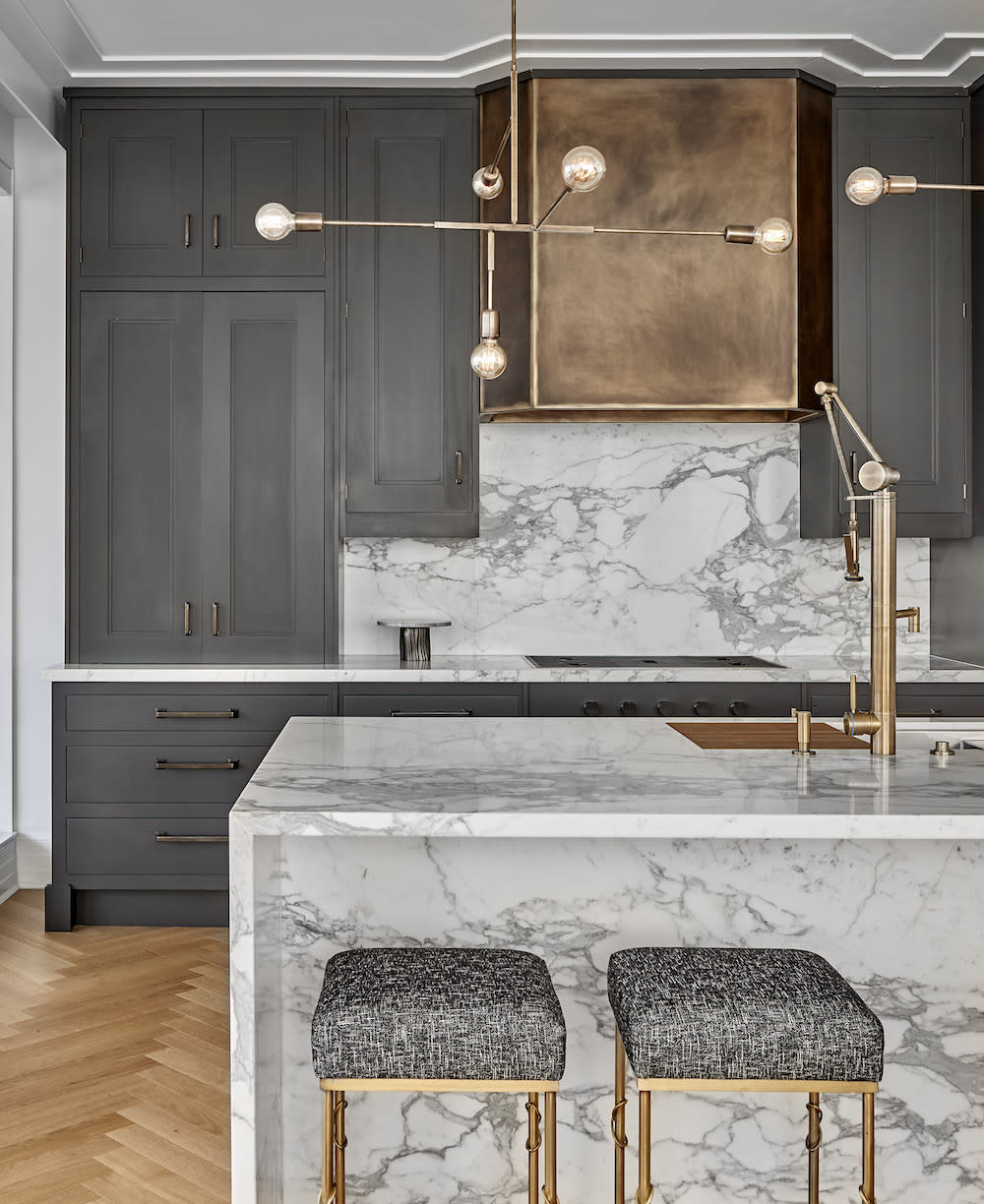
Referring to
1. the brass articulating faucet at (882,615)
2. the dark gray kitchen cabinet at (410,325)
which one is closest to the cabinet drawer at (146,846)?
the dark gray kitchen cabinet at (410,325)

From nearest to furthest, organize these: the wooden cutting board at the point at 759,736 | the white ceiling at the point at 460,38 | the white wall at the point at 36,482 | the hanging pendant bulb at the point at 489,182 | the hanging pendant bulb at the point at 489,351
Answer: the wooden cutting board at the point at 759,736 < the hanging pendant bulb at the point at 489,351 < the hanging pendant bulb at the point at 489,182 < the white ceiling at the point at 460,38 < the white wall at the point at 36,482

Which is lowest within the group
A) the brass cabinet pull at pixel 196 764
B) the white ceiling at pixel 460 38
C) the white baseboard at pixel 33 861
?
the white baseboard at pixel 33 861

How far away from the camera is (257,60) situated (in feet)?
11.9

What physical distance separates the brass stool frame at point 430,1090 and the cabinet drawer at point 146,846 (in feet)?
6.82

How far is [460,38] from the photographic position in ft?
11.4

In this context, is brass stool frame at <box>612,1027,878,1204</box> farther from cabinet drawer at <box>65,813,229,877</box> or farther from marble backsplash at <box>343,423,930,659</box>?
marble backsplash at <box>343,423,930,659</box>

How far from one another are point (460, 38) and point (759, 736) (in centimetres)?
252

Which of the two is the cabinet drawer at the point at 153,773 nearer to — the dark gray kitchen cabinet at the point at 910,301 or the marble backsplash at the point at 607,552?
the marble backsplash at the point at 607,552

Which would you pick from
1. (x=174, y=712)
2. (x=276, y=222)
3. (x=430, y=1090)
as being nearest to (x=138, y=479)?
(x=174, y=712)

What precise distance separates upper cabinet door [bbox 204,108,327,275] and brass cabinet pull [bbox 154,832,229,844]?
1938 millimetres

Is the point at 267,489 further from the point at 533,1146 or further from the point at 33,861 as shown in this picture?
the point at 533,1146

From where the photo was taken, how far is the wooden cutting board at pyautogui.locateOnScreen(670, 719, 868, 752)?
7.07ft

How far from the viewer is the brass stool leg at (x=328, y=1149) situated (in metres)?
1.56

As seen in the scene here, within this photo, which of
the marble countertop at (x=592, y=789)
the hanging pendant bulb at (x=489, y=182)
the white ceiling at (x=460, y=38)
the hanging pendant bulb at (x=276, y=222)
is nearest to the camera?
the marble countertop at (x=592, y=789)
